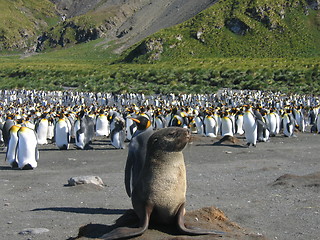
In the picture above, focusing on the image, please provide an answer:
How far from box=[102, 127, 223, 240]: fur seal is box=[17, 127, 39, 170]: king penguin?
6288 millimetres

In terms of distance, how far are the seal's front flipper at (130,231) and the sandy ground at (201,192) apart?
165 mm

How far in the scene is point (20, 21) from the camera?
570 ft

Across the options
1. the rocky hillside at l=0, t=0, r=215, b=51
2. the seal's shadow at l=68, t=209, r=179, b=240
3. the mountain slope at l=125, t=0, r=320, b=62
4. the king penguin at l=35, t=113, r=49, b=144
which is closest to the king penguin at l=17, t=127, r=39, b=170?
the king penguin at l=35, t=113, r=49, b=144

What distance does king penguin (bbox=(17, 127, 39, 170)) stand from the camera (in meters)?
10.0

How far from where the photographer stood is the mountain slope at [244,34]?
77.2m

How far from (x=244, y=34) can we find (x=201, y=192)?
7692 cm

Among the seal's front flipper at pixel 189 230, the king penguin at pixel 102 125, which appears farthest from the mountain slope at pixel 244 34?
the seal's front flipper at pixel 189 230

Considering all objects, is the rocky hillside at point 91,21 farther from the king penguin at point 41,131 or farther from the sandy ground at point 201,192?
the sandy ground at point 201,192

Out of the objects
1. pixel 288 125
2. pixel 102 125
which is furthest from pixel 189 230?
pixel 102 125

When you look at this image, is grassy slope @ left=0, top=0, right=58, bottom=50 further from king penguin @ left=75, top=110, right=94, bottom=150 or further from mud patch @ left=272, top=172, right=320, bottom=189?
mud patch @ left=272, top=172, right=320, bottom=189

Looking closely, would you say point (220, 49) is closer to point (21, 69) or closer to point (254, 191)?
point (21, 69)

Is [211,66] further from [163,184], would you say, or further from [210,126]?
[163,184]

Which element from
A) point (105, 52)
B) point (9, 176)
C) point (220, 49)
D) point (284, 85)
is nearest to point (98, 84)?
point (284, 85)

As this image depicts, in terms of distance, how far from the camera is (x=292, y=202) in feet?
22.3
